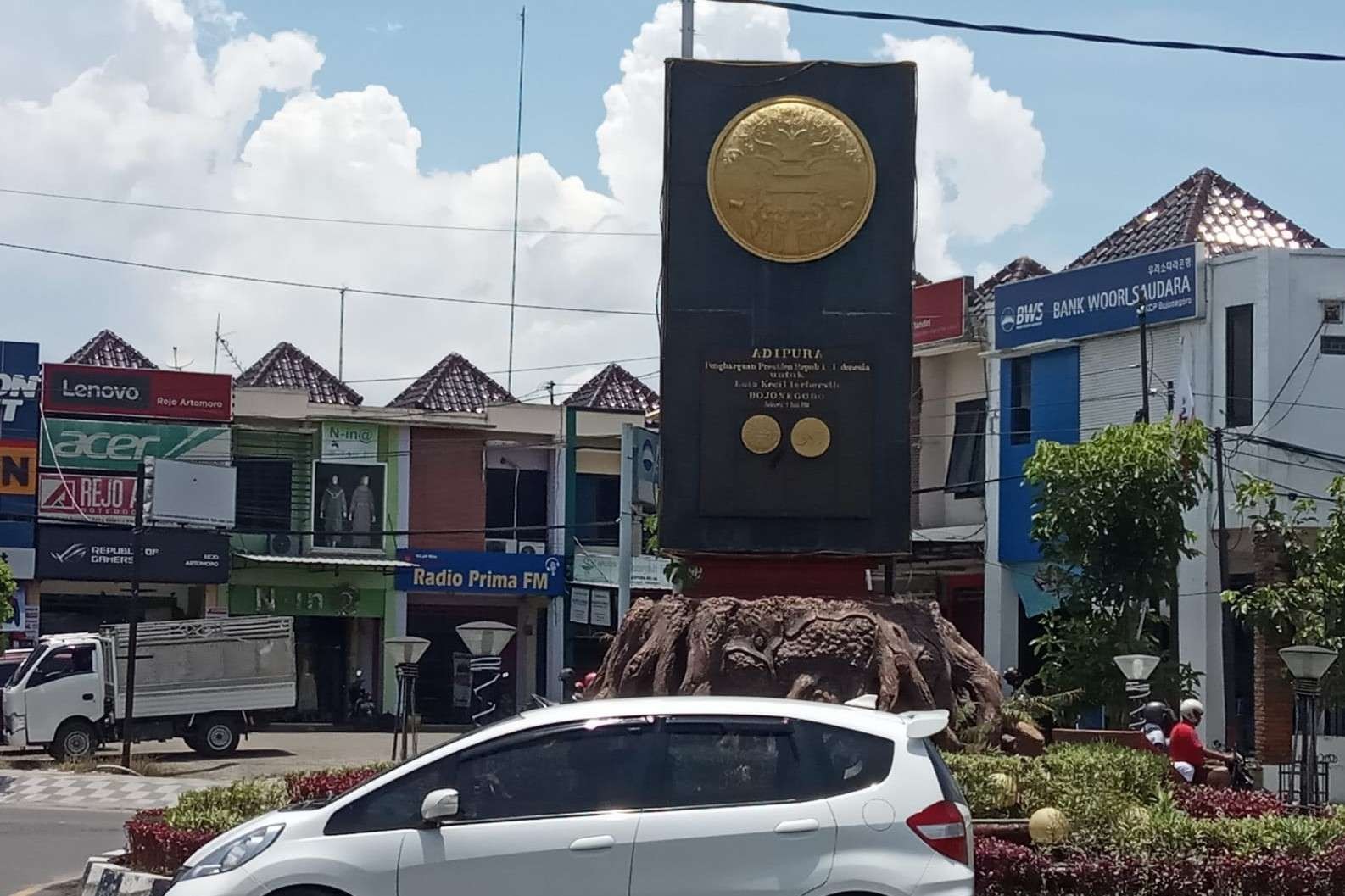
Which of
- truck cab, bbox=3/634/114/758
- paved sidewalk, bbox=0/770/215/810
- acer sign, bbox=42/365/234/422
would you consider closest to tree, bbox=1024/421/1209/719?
paved sidewalk, bbox=0/770/215/810

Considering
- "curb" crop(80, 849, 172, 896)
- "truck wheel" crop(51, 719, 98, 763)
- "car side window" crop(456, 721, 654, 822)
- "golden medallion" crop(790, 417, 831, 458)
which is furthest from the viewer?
"truck wheel" crop(51, 719, 98, 763)

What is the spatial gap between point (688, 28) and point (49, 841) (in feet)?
34.5

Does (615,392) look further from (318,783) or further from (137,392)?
(318,783)

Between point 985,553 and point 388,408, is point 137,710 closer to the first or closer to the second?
point 388,408

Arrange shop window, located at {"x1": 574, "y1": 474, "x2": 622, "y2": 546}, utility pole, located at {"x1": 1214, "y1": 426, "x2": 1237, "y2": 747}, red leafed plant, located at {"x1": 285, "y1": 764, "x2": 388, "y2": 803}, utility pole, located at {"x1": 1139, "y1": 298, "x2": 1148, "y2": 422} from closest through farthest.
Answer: red leafed plant, located at {"x1": 285, "y1": 764, "x2": 388, "y2": 803} → utility pole, located at {"x1": 1214, "y1": 426, "x2": 1237, "y2": 747} → utility pole, located at {"x1": 1139, "y1": 298, "x2": 1148, "y2": 422} → shop window, located at {"x1": 574, "y1": 474, "x2": 622, "y2": 546}

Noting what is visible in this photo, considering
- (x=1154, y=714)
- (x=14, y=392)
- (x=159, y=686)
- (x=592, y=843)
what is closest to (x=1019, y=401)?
(x=159, y=686)

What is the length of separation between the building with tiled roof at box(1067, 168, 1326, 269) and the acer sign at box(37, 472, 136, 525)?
2017 centimetres

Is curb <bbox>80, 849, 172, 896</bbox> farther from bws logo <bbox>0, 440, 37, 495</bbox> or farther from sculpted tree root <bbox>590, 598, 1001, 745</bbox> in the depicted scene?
bws logo <bbox>0, 440, 37, 495</bbox>

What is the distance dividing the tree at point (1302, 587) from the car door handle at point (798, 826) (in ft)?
56.9

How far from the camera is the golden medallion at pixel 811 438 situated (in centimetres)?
1845

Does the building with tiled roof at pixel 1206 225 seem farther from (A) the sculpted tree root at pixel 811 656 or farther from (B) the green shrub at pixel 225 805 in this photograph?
(B) the green shrub at pixel 225 805

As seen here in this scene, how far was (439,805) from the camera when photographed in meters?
8.44

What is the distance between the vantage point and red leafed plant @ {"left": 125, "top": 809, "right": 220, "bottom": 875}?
1178 centimetres

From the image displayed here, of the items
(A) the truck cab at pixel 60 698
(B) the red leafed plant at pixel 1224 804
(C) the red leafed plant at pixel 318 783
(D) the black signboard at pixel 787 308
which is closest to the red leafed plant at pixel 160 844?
(C) the red leafed plant at pixel 318 783
